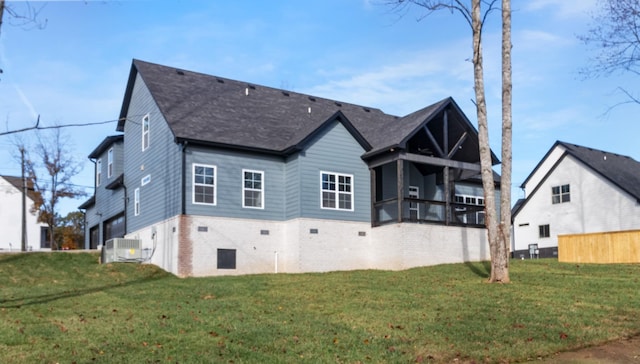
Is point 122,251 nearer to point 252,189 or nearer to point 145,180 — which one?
point 145,180

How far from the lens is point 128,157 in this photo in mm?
30344

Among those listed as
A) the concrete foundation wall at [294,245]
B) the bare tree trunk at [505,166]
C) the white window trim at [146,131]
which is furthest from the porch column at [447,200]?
the white window trim at [146,131]

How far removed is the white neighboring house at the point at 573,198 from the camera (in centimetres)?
3809

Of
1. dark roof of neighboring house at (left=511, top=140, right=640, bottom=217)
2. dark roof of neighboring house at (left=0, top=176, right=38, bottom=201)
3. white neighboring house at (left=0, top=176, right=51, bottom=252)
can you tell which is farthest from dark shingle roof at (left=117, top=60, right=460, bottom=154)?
white neighboring house at (left=0, top=176, right=51, bottom=252)

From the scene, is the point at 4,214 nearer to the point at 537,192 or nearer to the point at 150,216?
the point at 150,216

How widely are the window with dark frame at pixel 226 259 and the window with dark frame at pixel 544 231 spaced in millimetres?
24758

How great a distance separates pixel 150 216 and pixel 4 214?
36.8m

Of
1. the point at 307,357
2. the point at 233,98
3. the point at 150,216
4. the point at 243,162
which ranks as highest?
the point at 233,98

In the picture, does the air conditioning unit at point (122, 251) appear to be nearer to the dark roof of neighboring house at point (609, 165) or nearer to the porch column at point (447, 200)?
the porch column at point (447, 200)

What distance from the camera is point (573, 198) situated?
4084cm

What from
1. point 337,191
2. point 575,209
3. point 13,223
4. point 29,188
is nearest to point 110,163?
point 337,191

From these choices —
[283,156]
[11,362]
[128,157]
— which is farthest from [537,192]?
[11,362]

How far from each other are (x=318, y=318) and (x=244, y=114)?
15.7 m

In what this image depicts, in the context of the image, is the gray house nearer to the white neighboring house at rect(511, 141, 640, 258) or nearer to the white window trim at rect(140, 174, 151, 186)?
the white window trim at rect(140, 174, 151, 186)
